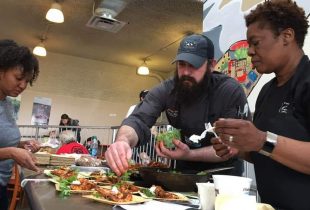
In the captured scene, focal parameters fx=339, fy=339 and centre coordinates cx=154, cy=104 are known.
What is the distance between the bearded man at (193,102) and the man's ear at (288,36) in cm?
62

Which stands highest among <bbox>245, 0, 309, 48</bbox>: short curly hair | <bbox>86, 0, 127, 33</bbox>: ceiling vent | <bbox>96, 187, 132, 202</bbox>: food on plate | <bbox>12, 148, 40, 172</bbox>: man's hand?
<bbox>86, 0, 127, 33</bbox>: ceiling vent

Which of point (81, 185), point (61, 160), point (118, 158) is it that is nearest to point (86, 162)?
point (61, 160)

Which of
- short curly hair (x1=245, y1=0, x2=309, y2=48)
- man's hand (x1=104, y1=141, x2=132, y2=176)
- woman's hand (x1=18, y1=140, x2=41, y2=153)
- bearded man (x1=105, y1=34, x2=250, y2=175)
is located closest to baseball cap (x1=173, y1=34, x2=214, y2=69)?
bearded man (x1=105, y1=34, x2=250, y2=175)

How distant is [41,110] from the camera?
9.98 metres

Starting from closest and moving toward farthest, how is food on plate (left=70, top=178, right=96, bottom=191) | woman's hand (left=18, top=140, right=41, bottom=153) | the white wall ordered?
food on plate (left=70, top=178, right=96, bottom=191)
woman's hand (left=18, top=140, right=41, bottom=153)
the white wall

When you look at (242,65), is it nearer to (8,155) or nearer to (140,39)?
(8,155)

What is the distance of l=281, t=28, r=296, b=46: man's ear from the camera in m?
1.50

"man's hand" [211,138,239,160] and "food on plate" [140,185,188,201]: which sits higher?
"man's hand" [211,138,239,160]

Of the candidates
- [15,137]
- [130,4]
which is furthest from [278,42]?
[130,4]

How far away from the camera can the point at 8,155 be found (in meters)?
1.92

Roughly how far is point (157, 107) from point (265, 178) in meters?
0.96

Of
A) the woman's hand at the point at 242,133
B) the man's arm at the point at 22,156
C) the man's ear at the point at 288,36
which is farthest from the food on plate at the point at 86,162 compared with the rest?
the man's ear at the point at 288,36

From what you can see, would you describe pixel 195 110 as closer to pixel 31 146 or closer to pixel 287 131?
pixel 287 131

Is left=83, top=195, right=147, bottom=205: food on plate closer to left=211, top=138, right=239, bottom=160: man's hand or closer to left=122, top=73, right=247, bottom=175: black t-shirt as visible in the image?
left=211, top=138, right=239, bottom=160: man's hand
